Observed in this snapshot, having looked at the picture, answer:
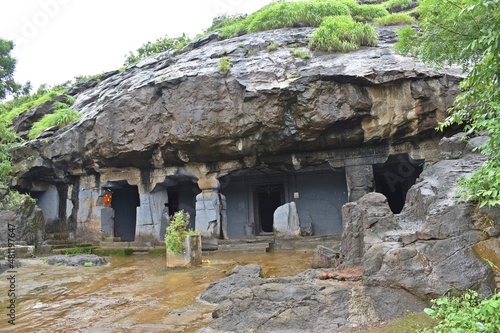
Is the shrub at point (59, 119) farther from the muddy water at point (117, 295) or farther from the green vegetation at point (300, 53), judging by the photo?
the green vegetation at point (300, 53)

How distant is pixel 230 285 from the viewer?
19.9ft

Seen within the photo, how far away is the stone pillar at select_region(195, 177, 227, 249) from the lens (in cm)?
1416

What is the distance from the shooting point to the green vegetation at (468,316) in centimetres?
291

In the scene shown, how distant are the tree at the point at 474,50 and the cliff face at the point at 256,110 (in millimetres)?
6372

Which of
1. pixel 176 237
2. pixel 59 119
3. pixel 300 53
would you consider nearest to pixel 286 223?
pixel 176 237

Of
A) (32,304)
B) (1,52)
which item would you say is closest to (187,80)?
(32,304)

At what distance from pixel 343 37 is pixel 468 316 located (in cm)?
1222

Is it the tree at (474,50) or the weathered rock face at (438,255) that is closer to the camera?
the tree at (474,50)

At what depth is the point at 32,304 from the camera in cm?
629

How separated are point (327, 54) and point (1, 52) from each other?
2238 cm

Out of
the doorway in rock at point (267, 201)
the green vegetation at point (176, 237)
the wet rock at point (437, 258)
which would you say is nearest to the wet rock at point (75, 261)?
the green vegetation at point (176, 237)

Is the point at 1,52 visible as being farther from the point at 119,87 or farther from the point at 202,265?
the point at 202,265

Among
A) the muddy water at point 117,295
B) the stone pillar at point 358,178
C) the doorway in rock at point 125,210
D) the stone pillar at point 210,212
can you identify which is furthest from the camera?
the doorway in rock at point 125,210

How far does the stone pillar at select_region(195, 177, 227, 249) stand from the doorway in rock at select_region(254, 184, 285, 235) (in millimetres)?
2845
